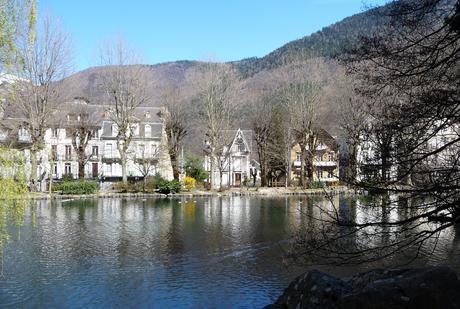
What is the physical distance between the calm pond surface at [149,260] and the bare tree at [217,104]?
21332 mm

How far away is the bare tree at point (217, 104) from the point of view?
46.9 meters

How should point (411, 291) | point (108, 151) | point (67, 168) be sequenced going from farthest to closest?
point (108, 151), point (67, 168), point (411, 291)

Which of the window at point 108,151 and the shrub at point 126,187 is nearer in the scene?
the shrub at point 126,187

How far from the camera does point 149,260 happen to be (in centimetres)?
1507

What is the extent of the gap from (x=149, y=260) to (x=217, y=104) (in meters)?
33.8

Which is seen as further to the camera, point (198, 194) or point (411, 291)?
point (198, 194)

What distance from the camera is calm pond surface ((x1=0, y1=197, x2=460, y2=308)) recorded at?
1127 cm

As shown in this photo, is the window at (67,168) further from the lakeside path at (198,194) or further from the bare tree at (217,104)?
the lakeside path at (198,194)

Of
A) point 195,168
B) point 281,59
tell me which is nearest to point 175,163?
point 195,168

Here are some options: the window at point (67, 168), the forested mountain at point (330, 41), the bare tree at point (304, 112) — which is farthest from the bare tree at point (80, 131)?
the forested mountain at point (330, 41)

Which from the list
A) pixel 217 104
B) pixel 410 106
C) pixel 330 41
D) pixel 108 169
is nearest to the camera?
pixel 410 106

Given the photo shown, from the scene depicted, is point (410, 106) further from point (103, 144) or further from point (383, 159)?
point (103, 144)

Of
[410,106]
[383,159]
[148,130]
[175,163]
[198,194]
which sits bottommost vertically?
[198,194]

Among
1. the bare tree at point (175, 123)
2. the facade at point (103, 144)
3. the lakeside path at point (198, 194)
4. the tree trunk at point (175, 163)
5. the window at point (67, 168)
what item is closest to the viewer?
the lakeside path at point (198, 194)
